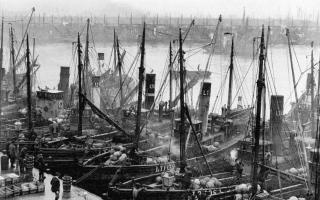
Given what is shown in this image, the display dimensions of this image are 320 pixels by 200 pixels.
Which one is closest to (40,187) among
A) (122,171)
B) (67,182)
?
(67,182)

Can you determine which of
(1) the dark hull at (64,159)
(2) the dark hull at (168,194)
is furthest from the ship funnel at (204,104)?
(2) the dark hull at (168,194)

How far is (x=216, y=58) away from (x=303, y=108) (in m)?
59.1

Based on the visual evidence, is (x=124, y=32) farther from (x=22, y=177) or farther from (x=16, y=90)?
(x=22, y=177)

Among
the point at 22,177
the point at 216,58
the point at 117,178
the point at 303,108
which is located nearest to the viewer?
the point at 22,177

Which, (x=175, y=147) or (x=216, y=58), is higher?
(x=216, y=58)

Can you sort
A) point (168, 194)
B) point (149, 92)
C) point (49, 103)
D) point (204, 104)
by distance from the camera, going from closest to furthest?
point (168, 194), point (204, 104), point (49, 103), point (149, 92)

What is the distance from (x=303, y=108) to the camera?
133 feet

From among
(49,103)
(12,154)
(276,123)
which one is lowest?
(12,154)

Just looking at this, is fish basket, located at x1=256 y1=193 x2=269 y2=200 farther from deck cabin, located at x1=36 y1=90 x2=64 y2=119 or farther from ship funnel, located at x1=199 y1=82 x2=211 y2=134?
deck cabin, located at x1=36 y1=90 x2=64 y2=119

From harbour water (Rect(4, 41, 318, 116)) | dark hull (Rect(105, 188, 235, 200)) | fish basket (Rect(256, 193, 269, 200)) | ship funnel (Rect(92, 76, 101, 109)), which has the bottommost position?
dark hull (Rect(105, 188, 235, 200))

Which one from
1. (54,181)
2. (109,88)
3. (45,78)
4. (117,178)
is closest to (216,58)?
(45,78)

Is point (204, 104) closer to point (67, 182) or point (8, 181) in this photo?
point (67, 182)

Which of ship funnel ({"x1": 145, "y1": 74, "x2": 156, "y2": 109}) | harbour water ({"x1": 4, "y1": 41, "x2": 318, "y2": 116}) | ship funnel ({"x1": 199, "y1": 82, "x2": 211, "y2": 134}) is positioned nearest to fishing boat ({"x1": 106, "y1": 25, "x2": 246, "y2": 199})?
ship funnel ({"x1": 199, "y1": 82, "x2": 211, "y2": 134})

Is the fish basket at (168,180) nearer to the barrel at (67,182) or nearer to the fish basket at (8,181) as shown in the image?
the barrel at (67,182)
